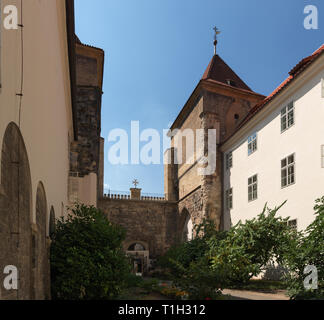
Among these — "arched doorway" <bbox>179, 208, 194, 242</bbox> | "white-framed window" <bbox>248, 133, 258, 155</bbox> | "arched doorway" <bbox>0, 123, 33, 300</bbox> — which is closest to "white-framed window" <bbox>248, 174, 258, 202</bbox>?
"white-framed window" <bbox>248, 133, 258, 155</bbox>

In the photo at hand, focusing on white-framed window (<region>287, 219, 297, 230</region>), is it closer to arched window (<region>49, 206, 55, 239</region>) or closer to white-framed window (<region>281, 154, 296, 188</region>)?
white-framed window (<region>281, 154, 296, 188</region>)

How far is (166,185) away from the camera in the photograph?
30.6 m

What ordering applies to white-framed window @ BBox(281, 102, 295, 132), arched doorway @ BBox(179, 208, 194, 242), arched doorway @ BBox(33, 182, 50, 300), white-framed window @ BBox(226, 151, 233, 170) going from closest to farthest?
arched doorway @ BBox(33, 182, 50, 300), white-framed window @ BBox(281, 102, 295, 132), white-framed window @ BBox(226, 151, 233, 170), arched doorway @ BBox(179, 208, 194, 242)

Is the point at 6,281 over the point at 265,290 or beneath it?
over

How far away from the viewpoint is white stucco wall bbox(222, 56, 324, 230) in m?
13.3

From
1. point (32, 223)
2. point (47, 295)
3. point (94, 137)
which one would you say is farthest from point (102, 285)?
point (94, 137)

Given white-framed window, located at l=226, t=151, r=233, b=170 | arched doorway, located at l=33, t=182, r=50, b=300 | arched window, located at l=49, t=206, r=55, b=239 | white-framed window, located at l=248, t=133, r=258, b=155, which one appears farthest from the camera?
white-framed window, located at l=226, t=151, r=233, b=170

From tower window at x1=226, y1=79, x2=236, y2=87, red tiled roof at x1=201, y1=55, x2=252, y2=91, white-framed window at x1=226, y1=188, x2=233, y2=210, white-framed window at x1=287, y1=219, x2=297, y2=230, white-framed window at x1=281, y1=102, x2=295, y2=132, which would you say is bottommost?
white-framed window at x1=287, y1=219, x2=297, y2=230

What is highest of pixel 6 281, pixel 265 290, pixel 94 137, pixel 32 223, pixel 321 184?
pixel 94 137

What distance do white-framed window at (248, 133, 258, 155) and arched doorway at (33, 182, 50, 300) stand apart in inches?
523

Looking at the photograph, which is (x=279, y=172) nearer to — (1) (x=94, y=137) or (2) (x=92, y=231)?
(1) (x=94, y=137)

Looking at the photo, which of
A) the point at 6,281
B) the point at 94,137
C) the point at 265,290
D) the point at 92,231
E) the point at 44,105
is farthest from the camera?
the point at 94,137

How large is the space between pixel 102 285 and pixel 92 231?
1.27 metres

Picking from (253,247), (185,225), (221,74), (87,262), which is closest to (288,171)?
(253,247)
